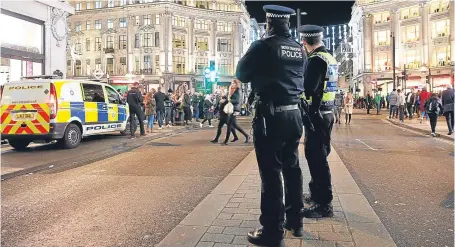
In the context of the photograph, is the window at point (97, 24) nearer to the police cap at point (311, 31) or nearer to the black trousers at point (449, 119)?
the black trousers at point (449, 119)

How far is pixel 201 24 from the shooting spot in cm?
6538

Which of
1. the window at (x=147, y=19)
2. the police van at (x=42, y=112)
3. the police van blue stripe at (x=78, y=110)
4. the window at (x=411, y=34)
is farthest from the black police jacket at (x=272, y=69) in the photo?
the window at (x=147, y=19)

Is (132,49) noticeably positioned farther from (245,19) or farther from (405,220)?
(405,220)

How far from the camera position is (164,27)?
60.2 m

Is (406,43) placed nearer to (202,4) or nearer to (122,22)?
(202,4)

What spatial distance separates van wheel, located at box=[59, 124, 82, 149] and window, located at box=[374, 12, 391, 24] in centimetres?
5911

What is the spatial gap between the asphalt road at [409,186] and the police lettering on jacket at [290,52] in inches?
73.9

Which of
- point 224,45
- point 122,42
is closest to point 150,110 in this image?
point 122,42

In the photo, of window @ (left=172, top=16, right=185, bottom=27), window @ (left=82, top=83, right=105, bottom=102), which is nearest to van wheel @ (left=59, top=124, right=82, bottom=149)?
window @ (left=82, top=83, right=105, bottom=102)

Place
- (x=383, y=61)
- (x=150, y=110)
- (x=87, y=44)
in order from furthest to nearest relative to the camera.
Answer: (x=87, y=44)
(x=383, y=61)
(x=150, y=110)

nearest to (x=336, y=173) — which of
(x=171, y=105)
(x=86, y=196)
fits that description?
(x=86, y=196)

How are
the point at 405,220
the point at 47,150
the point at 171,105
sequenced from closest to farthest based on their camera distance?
the point at 405,220
the point at 47,150
the point at 171,105

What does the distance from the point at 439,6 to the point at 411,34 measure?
5.40 metres

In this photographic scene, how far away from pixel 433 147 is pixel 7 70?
53.5ft
